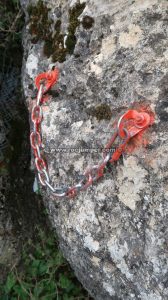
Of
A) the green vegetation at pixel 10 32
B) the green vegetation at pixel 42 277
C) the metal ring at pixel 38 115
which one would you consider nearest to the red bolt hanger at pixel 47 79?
the metal ring at pixel 38 115

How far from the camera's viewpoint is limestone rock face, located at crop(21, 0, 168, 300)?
2.31 meters

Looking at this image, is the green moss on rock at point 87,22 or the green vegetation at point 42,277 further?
the green vegetation at point 42,277

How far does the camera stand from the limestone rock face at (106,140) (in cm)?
231

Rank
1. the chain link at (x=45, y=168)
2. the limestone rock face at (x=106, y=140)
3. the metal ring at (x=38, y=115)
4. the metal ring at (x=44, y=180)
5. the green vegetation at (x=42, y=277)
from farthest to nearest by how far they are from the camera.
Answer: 1. the green vegetation at (x=42, y=277)
2. the metal ring at (x=38, y=115)
3. the metal ring at (x=44, y=180)
4. the chain link at (x=45, y=168)
5. the limestone rock face at (x=106, y=140)

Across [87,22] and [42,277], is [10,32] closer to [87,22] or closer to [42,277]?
[87,22]

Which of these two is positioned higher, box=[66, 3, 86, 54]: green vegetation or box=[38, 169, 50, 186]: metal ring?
box=[66, 3, 86, 54]: green vegetation

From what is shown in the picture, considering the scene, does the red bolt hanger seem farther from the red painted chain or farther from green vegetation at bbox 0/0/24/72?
green vegetation at bbox 0/0/24/72

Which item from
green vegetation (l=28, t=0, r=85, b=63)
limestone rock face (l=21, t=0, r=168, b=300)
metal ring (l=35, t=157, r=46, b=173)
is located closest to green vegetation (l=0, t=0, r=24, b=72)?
green vegetation (l=28, t=0, r=85, b=63)

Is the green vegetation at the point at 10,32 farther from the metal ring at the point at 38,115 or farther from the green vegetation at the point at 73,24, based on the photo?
the metal ring at the point at 38,115

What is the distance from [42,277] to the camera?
3.70 m

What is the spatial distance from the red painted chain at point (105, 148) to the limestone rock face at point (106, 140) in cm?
4

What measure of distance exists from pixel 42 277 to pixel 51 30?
1.90 meters

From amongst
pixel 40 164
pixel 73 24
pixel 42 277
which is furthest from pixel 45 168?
pixel 42 277

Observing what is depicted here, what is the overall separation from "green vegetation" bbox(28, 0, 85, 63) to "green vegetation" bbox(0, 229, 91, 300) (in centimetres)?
152
